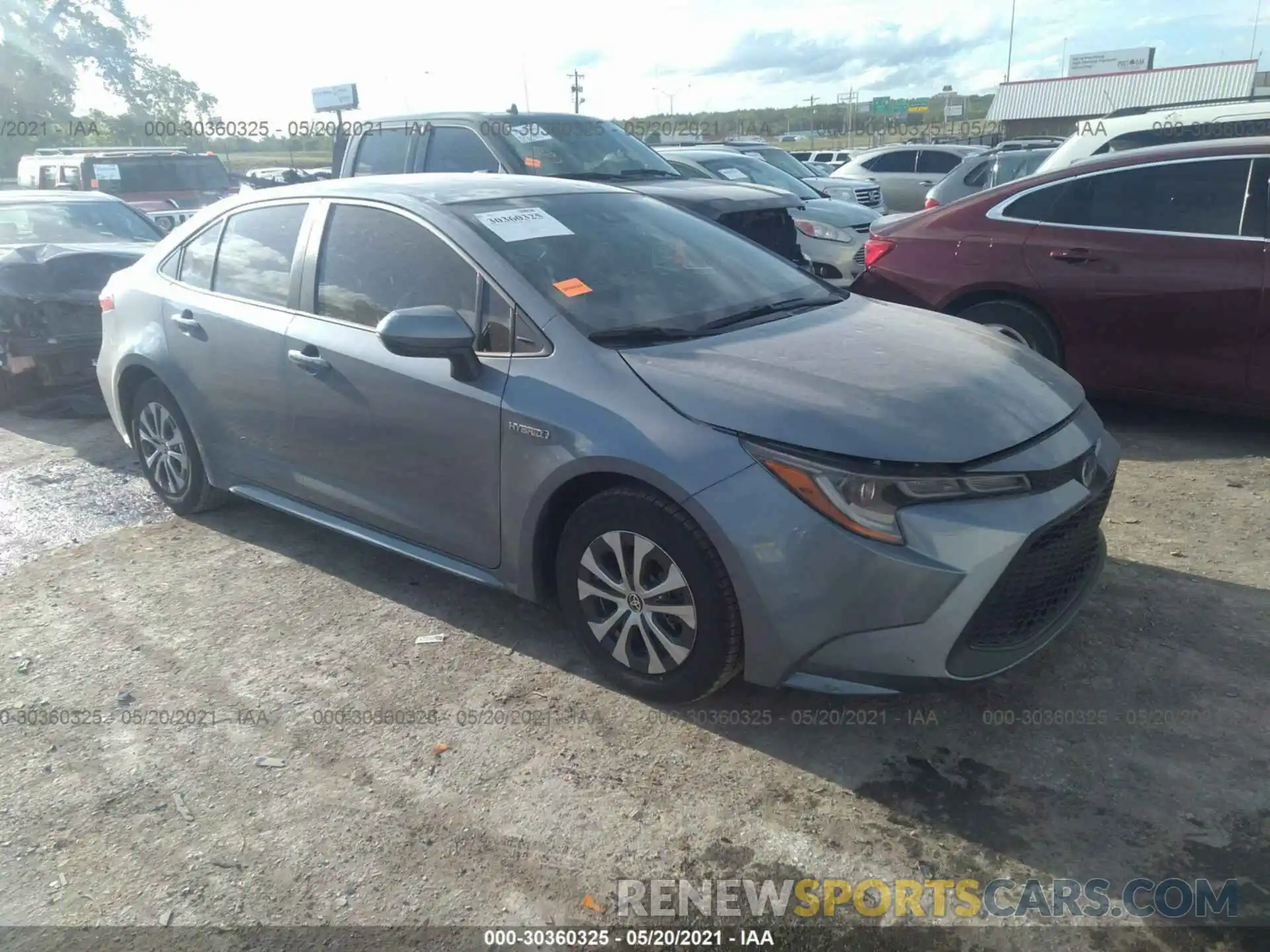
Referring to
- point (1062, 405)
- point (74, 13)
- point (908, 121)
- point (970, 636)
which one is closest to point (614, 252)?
point (1062, 405)

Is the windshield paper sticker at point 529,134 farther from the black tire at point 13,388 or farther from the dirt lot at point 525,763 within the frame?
the dirt lot at point 525,763

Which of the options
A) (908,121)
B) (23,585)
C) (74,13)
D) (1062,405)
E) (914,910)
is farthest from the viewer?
(908,121)

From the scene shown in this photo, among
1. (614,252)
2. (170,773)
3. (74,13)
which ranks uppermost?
(74,13)

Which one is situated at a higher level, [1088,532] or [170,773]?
[1088,532]

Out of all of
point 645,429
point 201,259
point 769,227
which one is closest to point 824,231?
point 769,227

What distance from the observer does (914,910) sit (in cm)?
240

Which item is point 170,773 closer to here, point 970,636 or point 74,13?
point 970,636

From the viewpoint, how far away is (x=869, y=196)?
Result: 15617 millimetres

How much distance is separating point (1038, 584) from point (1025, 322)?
3.34 m

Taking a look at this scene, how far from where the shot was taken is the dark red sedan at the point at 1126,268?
16.9ft

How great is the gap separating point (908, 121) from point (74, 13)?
173 feet

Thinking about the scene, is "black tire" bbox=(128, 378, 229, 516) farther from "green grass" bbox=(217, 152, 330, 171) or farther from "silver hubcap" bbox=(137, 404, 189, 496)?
"green grass" bbox=(217, 152, 330, 171)

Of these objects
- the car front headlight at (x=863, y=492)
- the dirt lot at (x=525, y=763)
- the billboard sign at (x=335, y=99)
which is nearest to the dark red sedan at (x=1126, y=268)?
the dirt lot at (x=525, y=763)

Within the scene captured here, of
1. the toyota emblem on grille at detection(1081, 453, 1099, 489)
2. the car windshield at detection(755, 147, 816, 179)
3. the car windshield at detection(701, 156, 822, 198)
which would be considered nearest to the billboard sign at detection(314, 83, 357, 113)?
the car windshield at detection(755, 147, 816, 179)
